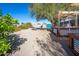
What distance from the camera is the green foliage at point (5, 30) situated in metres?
4.99

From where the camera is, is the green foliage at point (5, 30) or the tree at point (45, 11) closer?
the green foliage at point (5, 30)

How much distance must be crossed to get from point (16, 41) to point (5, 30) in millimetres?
504

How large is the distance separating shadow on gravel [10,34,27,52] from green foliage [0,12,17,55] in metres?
0.16

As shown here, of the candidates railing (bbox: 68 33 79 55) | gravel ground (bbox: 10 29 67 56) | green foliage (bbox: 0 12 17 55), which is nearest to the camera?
green foliage (bbox: 0 12 17 55)

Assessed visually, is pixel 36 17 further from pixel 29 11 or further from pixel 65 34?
pixel 65 34

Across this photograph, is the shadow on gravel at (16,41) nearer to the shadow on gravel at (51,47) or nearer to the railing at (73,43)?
the shadow on gravel at (51,47)

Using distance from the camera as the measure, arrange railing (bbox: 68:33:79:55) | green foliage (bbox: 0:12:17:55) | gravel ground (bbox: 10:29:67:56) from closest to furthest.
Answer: green foliage (bbox: 0:12:17:55), railing (bbox: 68:33:79:55), gravel ground (bbox: 10:29:67:56)

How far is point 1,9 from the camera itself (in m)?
5.29

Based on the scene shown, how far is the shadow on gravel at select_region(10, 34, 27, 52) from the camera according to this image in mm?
5402

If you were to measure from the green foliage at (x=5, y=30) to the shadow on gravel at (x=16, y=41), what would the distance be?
16 centimetres

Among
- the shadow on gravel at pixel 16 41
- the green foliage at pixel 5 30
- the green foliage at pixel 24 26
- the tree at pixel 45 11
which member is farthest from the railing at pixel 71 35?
the green foliage at pixel 5 30

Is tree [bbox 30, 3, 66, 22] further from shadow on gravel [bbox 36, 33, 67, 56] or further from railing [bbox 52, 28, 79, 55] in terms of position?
shadow on gravel [bbox 36, 33, 67, 56]

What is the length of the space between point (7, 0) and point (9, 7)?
0.17 m

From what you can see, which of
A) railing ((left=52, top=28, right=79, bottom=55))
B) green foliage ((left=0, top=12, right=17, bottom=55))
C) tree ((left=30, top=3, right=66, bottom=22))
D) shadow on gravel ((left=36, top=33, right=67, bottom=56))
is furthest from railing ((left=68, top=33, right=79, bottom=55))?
green foliage ((left=0, top=12, right=17, bottom=55))
